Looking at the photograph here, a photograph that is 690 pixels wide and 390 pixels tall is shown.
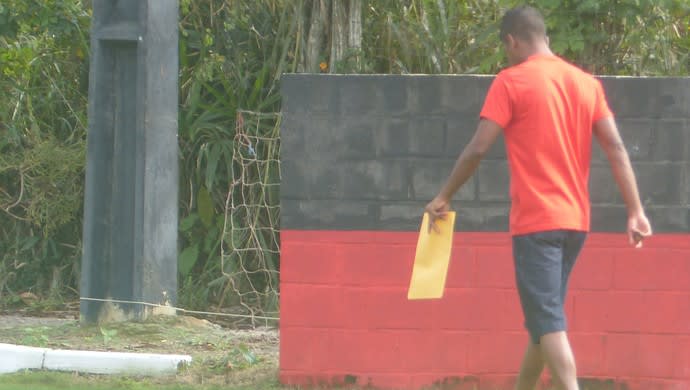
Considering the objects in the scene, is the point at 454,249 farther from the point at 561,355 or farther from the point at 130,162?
A: the point at 130,162

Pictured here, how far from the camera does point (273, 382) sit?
6.07 m

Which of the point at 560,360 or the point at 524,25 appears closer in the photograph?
the point at 560,360

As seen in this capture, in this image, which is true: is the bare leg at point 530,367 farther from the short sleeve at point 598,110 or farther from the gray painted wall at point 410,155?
the gray painted wall at point 410,155

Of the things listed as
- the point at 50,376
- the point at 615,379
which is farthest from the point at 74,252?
the point at 615,379

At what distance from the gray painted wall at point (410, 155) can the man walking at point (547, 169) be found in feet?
3.79

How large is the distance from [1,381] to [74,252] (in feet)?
11.2

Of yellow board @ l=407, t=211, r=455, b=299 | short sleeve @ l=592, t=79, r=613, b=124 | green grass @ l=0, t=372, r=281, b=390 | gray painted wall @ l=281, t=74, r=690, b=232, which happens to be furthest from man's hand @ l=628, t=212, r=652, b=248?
green grass @ l=0, t=372, r=281, b=390

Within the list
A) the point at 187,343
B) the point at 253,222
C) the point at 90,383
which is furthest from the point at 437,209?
the point at 253,222

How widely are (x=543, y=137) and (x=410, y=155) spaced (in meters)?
1.40

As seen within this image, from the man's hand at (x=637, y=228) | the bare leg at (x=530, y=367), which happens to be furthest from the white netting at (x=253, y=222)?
the man's hand at (x=637, y=228)

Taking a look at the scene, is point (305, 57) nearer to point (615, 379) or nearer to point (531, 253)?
point (615, 379)

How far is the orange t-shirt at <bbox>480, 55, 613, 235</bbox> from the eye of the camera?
453cm

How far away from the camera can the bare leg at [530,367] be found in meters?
4.77

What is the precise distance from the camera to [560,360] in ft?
14.8
